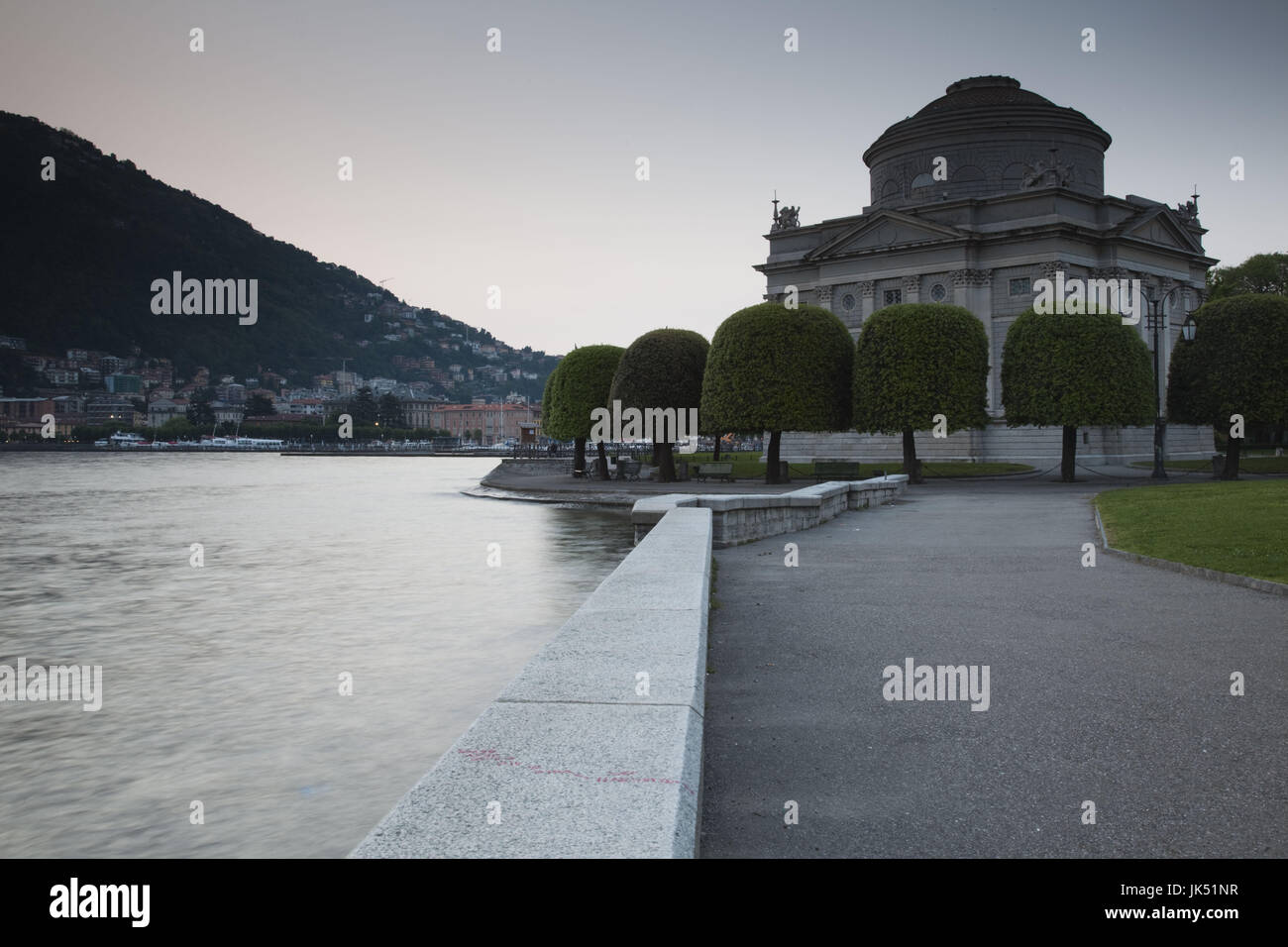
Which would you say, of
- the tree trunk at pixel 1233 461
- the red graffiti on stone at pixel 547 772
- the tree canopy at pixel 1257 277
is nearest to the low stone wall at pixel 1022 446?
the tree trunk at pixel 1233 461

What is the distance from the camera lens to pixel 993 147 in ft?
257

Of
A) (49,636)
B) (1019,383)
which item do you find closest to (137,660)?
(49,636)

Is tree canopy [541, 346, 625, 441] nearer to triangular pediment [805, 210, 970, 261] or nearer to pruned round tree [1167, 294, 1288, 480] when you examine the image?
triangular pediment [805, 210, 970, 261]

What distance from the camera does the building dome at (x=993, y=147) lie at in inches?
3071

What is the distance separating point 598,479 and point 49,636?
45.3 m

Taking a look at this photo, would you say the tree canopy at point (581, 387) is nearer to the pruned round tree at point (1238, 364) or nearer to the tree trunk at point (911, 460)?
the tree trunk at point (911, 460)

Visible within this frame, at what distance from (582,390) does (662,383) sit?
25.8 ft

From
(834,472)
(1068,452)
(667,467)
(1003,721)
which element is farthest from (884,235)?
(1003,721)

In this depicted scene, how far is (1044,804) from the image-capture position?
17.7ft

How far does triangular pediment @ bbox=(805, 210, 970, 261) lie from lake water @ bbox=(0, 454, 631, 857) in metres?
50.7

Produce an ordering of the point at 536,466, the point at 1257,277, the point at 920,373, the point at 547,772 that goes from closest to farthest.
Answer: the point at 547,772, the point at 920,373, the point at 536,466, the point at 1257,277

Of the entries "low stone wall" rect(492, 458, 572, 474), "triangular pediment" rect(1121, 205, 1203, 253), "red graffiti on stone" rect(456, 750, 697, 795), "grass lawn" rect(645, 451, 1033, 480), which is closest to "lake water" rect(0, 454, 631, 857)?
"red graffiti on stone" rect(456, 750, 697, 795)

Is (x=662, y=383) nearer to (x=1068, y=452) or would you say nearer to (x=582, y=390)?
(x=582, y=390)

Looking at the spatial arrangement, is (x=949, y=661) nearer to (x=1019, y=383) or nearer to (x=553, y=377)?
(x=1019, y=383)
